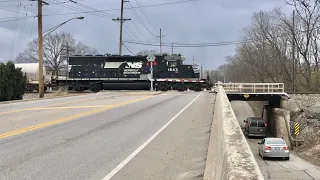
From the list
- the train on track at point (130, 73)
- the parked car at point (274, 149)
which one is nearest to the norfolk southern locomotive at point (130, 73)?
the train on track at point (130, 73)

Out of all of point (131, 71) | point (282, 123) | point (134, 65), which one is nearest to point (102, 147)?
point (131, 71)

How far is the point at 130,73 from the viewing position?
46.5 m

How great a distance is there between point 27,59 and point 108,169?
12599 centimetres

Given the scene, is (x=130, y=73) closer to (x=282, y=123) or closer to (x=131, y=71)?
(x=131, y=71)

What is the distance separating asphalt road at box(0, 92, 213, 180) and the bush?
1715 centimetres

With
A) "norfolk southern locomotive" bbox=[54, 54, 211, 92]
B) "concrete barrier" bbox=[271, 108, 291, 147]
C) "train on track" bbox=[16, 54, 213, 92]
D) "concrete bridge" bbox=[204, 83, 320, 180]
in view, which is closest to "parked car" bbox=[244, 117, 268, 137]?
"concrete bridge" bbox=[204, 83, 320, 180]

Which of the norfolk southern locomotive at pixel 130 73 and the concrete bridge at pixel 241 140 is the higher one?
the norfolk southern locomotive at pixel 130 73

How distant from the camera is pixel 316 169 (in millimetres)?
25609

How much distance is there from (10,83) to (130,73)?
17164 mm

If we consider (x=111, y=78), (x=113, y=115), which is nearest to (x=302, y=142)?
(x=111, y=78)

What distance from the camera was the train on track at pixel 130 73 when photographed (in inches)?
1826

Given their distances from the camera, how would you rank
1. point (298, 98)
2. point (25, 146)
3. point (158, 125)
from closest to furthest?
point (25, 146)
point (158, 125)
point (298, 98)

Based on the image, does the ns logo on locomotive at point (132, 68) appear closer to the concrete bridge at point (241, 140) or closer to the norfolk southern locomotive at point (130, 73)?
the norfolk southern locomotive at point (130, 73)

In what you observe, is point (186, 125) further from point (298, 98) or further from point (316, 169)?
point (298, 98)
